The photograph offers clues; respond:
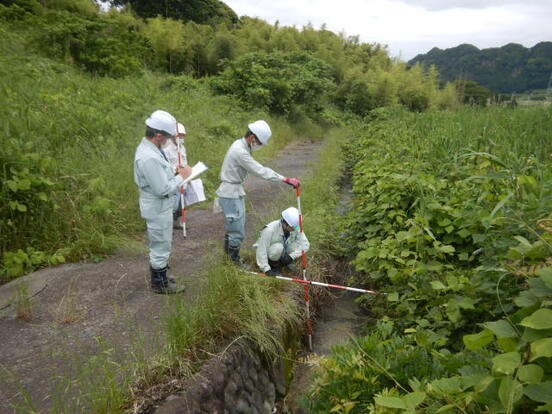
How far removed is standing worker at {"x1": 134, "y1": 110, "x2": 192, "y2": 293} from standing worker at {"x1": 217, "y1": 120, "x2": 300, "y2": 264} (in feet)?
1.59

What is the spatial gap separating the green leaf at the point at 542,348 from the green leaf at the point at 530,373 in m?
0.05

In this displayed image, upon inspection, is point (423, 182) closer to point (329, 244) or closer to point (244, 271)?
point (329, 244)

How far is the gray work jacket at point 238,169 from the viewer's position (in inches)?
168

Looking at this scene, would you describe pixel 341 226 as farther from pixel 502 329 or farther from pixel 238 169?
pixel 502 329

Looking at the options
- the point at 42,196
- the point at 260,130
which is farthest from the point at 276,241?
the point at 42,196

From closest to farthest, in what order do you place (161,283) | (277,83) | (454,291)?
(454,291) < (161,283) < (277,83)

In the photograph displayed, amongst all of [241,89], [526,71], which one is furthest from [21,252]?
[526,71]

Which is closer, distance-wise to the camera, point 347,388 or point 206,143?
point 347,388

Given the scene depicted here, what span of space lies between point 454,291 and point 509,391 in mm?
1888

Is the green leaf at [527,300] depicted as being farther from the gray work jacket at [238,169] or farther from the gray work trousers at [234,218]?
the gray work trousers at [234,218]

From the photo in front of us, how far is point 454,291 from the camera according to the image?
3.14 meters

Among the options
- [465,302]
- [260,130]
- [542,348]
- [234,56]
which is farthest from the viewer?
[234,56]

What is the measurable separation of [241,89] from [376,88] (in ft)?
21.8

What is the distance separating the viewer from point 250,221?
633 cm
